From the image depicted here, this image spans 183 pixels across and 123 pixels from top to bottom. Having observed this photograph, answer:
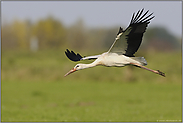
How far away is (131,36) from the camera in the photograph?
527 centimetres

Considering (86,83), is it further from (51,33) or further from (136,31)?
(51,33)

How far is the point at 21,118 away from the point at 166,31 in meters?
68.8

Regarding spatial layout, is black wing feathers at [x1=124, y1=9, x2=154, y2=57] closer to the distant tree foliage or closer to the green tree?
the distant tree foliage

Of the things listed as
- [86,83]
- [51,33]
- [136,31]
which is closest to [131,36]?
[136,31]

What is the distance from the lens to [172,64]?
29469mm

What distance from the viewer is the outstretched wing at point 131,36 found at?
202 inches

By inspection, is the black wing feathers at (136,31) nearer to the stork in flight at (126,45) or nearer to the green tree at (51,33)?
the stork in flight at (126,45)

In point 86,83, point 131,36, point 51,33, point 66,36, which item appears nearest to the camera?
point 131,36

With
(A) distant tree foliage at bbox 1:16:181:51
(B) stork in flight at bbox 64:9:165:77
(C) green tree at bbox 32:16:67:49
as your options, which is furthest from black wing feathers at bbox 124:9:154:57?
(C) green tree at bbox 32:16:67:49

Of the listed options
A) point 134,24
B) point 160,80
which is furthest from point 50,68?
point 134,24

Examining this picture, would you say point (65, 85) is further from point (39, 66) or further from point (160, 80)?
point (160, 80)

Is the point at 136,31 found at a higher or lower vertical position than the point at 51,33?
lower

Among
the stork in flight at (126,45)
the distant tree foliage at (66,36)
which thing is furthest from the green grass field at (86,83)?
the distant tree foliage at (66,36)

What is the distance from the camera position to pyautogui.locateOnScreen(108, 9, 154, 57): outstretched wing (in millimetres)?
5125
